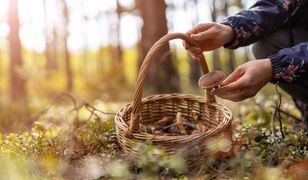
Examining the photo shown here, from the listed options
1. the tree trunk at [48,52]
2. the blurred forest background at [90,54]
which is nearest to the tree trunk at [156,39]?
the blurred forest background at [90,54]

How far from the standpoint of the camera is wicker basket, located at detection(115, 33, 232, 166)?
1629 millimetres

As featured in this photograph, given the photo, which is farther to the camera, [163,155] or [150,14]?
[150,14]

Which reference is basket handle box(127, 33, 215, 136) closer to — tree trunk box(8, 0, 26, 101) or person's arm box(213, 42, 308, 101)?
person's arm box(213, 42, 308, 101)

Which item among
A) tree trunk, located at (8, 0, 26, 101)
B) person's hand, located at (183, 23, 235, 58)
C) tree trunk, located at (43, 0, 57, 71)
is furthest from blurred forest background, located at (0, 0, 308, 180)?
tree trunk, located at (43, 0, 57, 71)

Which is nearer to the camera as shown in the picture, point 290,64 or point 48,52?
point 290,64

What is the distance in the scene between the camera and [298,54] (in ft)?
6.09

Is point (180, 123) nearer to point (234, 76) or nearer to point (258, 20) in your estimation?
point (234, 76)

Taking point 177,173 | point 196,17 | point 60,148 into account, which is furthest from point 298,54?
point 196,17

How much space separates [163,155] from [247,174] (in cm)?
34

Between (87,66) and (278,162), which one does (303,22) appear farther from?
(87,66)

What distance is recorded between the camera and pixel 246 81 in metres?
1.70

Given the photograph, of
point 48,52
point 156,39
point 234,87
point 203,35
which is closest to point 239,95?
point 234,87

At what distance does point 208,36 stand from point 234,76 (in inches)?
13.4

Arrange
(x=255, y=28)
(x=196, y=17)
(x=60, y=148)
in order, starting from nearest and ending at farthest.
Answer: (x=60, y=148) → (x=255, y=28) → (x=196, y=17)
